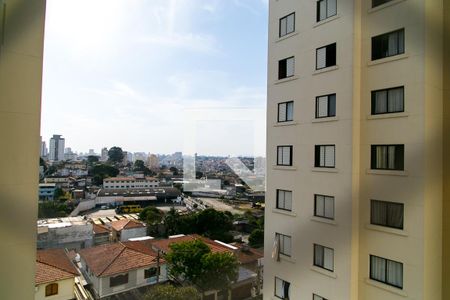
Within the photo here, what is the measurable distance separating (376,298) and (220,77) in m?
2.45

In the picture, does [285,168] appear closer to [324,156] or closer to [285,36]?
[324,156]

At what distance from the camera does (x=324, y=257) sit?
7.32 feet

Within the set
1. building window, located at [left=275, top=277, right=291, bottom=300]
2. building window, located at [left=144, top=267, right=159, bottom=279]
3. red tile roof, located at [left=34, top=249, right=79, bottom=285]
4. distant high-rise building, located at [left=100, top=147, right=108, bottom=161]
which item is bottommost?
building window, located at [left=144, top=267, right=159, bottom=279]

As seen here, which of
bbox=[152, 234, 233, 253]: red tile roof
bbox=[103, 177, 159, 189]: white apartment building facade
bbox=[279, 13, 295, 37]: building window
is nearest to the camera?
bbox=[279, 13, 295, 37]: building window

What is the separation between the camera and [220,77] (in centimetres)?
321

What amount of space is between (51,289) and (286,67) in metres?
2.39

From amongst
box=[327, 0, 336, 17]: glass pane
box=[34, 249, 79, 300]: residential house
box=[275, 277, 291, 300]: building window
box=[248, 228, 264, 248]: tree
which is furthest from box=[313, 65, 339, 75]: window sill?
box=[34, 249, 79, 300]: residential house

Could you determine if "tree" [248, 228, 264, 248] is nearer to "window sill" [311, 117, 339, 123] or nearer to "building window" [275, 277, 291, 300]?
"building window" [275, 277, 291, 300]

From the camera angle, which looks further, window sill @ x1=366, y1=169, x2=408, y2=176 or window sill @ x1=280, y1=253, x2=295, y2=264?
window sill @ x1=280, y1=253, x2=295, y2=264

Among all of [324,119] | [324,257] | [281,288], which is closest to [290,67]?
[324,119]

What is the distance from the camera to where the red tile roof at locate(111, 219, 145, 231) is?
3.41 m
